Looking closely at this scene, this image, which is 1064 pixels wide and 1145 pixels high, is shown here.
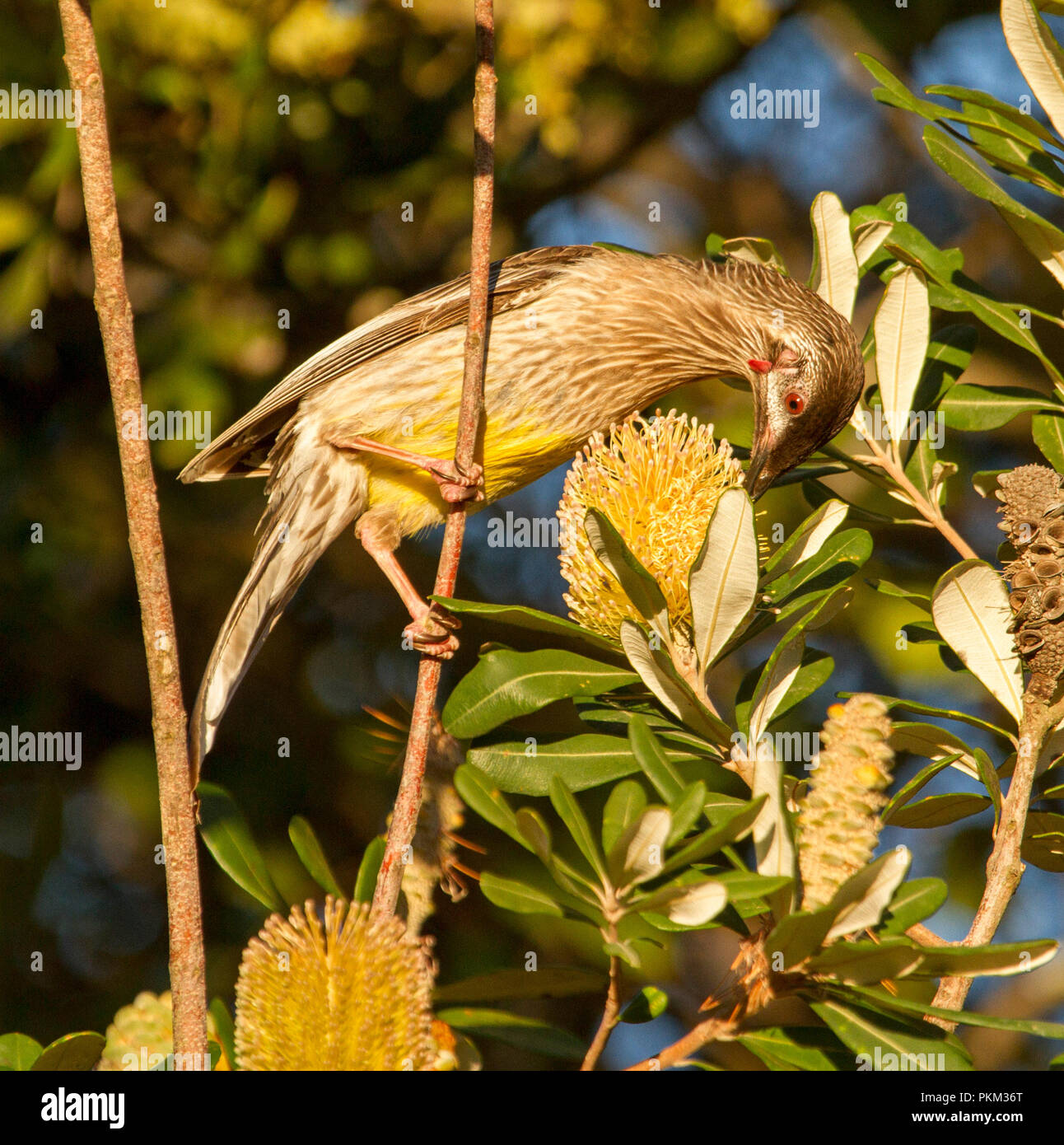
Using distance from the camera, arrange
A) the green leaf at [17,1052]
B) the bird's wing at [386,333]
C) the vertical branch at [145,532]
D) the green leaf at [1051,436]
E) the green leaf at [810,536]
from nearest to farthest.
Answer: the vertical branch at [145,532] < the green leaf at [17,1052] < the green leaf at [810,536] < the green leaf at [1051,436] < the bird's wing at [386,333]

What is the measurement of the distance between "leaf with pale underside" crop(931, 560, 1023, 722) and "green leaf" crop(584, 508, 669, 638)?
16.5 inches

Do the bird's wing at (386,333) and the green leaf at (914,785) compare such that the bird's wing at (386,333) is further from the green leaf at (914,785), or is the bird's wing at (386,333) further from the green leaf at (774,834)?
the green leaf at (774,834)

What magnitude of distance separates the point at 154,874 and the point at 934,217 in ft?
14.0

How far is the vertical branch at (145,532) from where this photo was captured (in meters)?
1.54

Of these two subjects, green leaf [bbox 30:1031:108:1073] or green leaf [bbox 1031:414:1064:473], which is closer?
green leaf [bbox 30:1031:108:1073]

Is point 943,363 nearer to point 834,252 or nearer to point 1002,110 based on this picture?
point 834,252

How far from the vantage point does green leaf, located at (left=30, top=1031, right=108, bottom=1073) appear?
5.59 feet

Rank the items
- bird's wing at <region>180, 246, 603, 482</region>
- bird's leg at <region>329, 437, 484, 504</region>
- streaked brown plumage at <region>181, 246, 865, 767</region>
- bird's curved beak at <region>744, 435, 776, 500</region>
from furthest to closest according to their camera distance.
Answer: bird's wing at <region>180, 246, 603, 482</region> → streaked brown plumage at <region>181, 246, 865, 767</region> → bird's leg at <region>329, 437, 484, 504</region> → bird's curved beak at <region>744, 435, 776, 500</region>

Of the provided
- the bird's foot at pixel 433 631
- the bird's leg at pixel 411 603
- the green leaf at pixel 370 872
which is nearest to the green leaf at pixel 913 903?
the green leaf at pixel 370 872

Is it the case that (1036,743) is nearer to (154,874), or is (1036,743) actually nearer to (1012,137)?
(1012,137)

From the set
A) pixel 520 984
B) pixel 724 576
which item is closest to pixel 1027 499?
pixel 724 576

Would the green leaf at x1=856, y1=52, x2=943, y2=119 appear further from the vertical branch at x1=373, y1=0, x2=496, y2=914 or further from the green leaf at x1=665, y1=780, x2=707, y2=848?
the green leaf at x1=665, y1=780, x2=707, y2=848

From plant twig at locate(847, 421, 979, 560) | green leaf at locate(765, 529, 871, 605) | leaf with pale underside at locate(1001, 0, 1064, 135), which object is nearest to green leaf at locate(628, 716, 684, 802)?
green leaf at locate(765, 529, 871, 605)

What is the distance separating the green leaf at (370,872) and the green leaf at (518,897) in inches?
14.0
